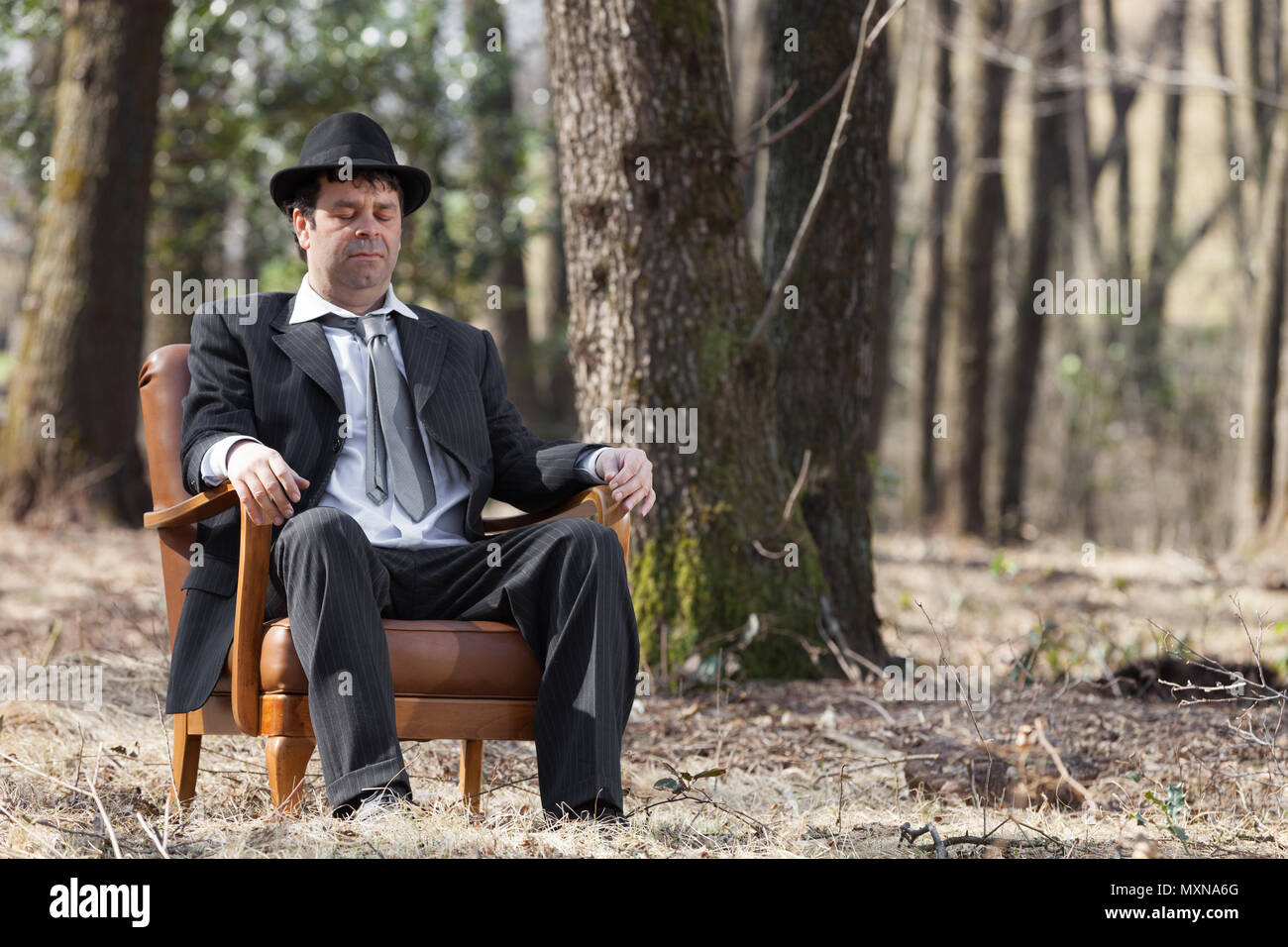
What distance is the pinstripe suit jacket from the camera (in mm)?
3316

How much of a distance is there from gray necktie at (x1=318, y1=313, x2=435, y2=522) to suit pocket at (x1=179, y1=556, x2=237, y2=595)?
39 cm

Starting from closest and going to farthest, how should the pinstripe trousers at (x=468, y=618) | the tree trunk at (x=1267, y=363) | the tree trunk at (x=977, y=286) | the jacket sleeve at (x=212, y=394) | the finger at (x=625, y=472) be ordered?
1. the pinstripe trousers at (x=468, y=618)
2. the jacket sleeve at (x=212, y=394)
3. the finger at (x=625, y=472)
4. the tree trunk at (x=1267, y=363)
5. the tree trunk at (x=977, y=286)

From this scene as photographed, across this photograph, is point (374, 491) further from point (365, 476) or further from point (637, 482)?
point (637, 482)

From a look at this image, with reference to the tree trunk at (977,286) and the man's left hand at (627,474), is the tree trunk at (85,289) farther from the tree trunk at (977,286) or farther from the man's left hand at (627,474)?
the tree trunk at (977,286)

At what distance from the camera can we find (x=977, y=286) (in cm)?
1262

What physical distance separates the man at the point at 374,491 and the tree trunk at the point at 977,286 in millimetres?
9396

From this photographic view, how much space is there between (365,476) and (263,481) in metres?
0.48

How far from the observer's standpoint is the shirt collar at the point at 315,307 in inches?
142

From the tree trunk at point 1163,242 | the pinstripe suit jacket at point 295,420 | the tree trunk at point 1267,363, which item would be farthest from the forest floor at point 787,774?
the tree trunk at point 1163,242

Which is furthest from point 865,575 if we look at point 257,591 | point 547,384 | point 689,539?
point 547,384

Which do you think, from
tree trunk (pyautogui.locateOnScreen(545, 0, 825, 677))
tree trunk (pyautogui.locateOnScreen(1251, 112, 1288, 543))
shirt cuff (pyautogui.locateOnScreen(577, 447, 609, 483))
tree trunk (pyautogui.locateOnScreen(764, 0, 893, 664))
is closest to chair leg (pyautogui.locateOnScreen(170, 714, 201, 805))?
shirt cuff (pyautogui.locateOnScreen(577, 447, 609, 483))

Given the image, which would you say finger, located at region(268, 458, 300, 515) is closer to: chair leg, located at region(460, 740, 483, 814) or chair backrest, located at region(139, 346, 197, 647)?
chair backrest, located at region(139, 346, 197, 647)

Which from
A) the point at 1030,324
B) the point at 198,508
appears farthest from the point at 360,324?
the point at 1030,324

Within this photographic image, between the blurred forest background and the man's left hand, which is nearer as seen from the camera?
the man's left hand
